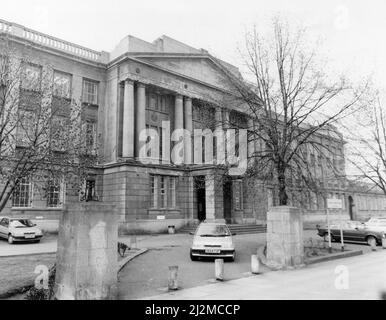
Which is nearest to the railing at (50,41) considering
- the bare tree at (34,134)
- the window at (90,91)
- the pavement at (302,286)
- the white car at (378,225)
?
the window at (90,91)

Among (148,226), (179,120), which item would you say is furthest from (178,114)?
(148,226)

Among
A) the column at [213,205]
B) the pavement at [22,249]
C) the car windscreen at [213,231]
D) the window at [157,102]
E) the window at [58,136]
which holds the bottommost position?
the pavement at [22,249]

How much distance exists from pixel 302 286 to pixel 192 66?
85.0 ft

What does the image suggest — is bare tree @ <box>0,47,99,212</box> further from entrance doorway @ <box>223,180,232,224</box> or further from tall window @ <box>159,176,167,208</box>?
entrance doorway @ <box>223,180,232,224</box>

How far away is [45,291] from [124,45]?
958 inches

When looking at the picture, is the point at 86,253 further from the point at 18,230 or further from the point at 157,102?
the point at 157,102

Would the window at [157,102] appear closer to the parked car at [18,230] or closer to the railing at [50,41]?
the railing at [50,41]

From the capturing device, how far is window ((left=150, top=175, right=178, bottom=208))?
28031 millimetres

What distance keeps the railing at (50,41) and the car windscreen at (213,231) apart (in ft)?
61.5

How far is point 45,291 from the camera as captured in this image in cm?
829

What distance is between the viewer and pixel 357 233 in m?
23.4

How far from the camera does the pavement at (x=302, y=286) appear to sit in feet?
27.5

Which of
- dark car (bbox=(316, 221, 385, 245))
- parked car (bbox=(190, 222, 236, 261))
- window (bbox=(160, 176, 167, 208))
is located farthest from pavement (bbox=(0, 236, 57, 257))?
dark car (bbox=(316, 221, 385, 245))

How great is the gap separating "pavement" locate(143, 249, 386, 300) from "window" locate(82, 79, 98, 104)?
22.0 metres
